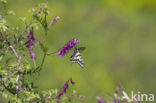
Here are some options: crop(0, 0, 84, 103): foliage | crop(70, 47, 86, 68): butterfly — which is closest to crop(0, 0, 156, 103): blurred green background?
crop(0, 0, 84, 103): foliage

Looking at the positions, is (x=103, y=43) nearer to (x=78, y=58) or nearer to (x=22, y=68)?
(x=78, y=58)

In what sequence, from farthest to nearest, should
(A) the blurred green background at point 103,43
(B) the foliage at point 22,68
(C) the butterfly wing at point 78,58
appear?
1. (A) the blurred green background at point 103,43
2. (C) the butterfly wing at point 78,58
3. (B) the foliage at point 22,68

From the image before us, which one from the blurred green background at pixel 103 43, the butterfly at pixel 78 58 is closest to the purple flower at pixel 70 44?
the butterfly at pixel 78 58

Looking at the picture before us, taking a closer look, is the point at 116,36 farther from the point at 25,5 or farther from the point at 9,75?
the point at 9,75

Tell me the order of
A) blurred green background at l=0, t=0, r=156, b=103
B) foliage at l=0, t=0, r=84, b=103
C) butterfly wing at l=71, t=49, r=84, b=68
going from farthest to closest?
blurred green background at l=0, t=0, r=156, b=103
butterfly wing at l=71, t=49, r=84, b=68
foliage at l=0, t=0, r=84, b=103

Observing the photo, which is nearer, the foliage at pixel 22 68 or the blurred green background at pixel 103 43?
the foliage at pixel 22 68

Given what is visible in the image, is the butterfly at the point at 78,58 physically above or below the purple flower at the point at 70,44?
below

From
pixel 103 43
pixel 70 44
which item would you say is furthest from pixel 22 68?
pixel 103 43

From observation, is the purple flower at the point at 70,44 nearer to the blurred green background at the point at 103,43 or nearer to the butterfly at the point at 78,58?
the butterfly at the point at 78,58

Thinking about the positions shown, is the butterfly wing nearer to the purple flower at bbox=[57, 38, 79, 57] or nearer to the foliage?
the purple flower at bbox=[57, 38, 79, 57]

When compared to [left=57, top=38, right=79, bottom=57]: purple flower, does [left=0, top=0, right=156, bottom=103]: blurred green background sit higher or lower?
higher

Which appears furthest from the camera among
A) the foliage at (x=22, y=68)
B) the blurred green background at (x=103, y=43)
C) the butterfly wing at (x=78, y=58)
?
the blurred green background at (x=103, y=43)
